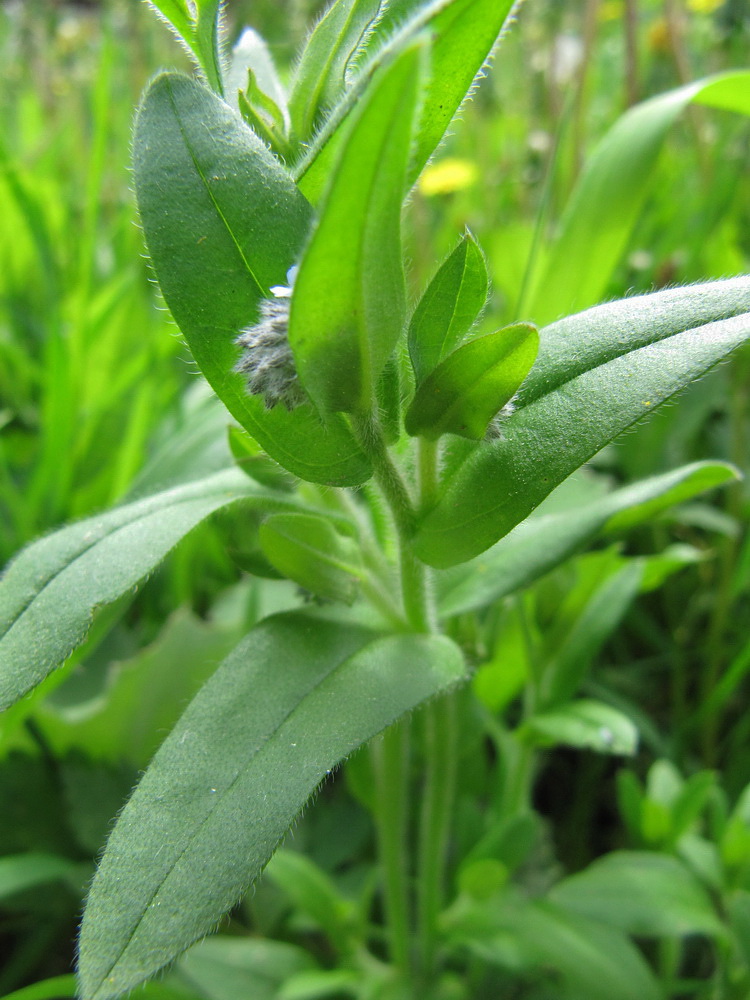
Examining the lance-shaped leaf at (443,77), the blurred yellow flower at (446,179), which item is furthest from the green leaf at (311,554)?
the blurred yellow flower at (446,179)

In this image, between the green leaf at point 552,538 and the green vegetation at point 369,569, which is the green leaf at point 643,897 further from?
the green leaf at point 552,538

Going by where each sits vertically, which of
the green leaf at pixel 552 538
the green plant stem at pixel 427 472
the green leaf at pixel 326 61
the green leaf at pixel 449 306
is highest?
the green leaf at pixel 326 61

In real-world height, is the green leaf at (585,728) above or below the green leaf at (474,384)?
below

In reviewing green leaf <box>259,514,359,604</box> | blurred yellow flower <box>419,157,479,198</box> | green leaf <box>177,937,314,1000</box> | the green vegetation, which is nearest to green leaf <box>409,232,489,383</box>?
the green vegetation

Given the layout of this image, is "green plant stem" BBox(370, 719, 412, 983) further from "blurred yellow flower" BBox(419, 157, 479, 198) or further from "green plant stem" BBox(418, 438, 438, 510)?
"blurred yellow flower" BBox(419, 157, 479, 198)

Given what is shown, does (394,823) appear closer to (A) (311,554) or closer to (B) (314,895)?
(B) (314,895)

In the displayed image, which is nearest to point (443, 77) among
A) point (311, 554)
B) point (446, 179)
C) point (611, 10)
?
point (311, 554)

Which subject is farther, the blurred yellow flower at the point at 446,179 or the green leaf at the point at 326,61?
the blurred yellow flower at the point at 446,179

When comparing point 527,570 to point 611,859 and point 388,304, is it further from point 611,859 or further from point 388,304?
point 611,859
